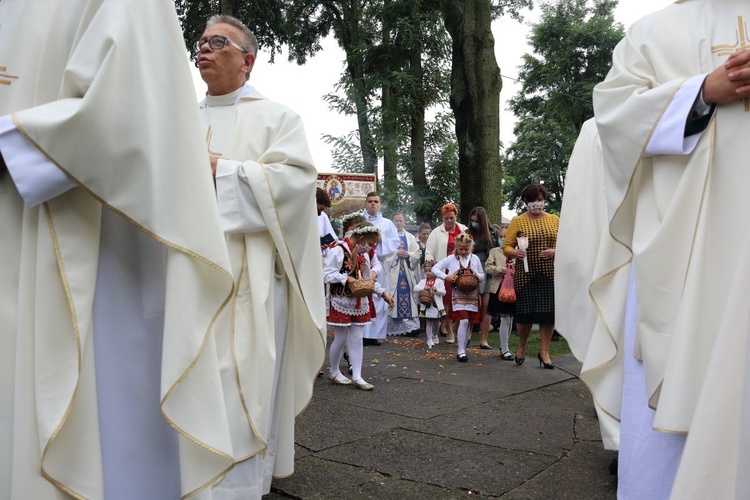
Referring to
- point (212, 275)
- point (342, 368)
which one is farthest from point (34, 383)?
point (342, 368)

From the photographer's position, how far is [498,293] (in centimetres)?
905

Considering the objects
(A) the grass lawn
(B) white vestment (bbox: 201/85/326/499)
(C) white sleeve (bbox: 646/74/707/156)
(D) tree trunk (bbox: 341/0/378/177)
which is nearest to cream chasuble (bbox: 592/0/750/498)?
(C) white sleeve (bbox: 646/74/707/156)

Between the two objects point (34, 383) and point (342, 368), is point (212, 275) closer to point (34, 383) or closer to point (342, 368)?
point (34, 383)

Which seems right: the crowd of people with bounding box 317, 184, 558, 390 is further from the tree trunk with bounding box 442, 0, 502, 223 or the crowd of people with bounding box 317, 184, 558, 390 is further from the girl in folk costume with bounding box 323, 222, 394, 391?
the tree trunk with bounding box 442, 0, 502, 223

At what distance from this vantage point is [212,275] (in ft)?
7.24

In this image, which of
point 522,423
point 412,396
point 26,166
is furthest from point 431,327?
point 26,166

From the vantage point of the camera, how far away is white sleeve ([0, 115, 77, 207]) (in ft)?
6.16

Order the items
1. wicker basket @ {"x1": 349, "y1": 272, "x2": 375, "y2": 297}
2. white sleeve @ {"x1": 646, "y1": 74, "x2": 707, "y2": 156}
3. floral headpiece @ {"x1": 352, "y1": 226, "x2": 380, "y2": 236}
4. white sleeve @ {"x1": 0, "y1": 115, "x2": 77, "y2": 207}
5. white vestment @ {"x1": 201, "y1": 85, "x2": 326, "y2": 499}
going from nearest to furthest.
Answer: white sleeve @ {"x1": 0, "y1": 115, "x2": 77, "y2": 207}, white sleeve @ {"x1": 646, "y1": 74, "x2": 707, "y2": 156}, white vestment @ {"x1": 201, "y1": 85, "x2": 326, "y2": 499}, wicker basket @ {"x1": 349, "y1": 272, "x2": 375, "y2": 297}, floral headpiece @ {"x1": 352, "y1": 226, "x2": 380, "y2": 236}

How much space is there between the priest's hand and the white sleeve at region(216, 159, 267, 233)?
1928mm

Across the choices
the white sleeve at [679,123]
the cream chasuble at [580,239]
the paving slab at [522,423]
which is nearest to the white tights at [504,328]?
the paving slab at [522,423]

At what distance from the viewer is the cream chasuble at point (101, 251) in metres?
1.93

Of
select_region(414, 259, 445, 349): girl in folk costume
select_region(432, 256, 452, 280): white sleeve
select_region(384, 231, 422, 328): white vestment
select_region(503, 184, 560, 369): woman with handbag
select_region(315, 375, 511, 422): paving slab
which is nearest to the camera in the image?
select_region(315, 375, 511, 422): paving slab

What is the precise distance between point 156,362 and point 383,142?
18401 millimetres

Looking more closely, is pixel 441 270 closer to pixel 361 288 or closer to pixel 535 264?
pixel 535 264
